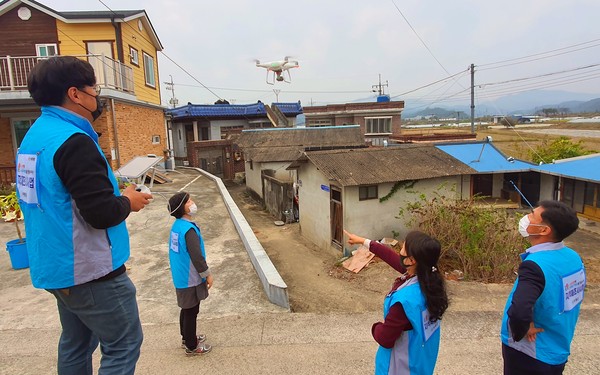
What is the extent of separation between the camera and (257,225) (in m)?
16.2

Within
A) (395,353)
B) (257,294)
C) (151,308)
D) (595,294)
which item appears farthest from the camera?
(595,294)

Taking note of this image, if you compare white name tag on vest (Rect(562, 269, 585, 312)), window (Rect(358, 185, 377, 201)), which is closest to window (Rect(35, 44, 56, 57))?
window (Rect(358, 185, 377, 201))

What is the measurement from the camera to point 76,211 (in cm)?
166

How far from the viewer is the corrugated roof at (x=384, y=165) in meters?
11.4

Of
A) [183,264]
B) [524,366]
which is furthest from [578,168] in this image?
[183,264]

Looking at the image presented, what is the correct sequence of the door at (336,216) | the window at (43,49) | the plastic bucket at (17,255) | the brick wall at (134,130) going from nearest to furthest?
the plastic bucket at (17,255), the door at (336,216), the brick wall at (134,130), the window at (43,49)

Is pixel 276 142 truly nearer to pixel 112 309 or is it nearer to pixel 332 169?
pixel 332 169

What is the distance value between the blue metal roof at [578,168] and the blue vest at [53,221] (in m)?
14.3

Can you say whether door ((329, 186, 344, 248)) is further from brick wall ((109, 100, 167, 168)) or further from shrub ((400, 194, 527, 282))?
brick wall ((109, 100, 167, 168))

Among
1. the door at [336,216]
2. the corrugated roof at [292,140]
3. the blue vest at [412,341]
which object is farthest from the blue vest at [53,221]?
the corrugated roof at [292,140]

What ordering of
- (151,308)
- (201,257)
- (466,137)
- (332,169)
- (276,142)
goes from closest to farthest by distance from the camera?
1. (201,257)
2. (151,308)
3. (332,169)
4. (276,142)
5. (466,137)

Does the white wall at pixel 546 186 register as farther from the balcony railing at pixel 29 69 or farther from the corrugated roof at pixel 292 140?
the balcony railing at pixel 29 69

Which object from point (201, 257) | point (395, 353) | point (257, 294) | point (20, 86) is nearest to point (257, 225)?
point (20, 86)

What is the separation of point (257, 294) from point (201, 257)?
1.51 metres
